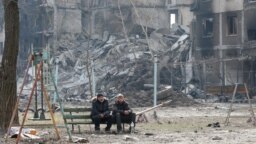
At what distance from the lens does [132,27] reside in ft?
217

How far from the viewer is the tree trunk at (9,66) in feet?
54.3

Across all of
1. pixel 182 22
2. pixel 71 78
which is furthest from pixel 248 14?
pixel 182 22

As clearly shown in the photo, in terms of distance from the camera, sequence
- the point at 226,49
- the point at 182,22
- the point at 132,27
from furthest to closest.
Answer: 1. the point at 182,22
2. the point at 132,27
3. the point at 226,49

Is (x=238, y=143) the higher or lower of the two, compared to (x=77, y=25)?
lower

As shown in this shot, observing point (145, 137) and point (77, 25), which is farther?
point (77, 25)

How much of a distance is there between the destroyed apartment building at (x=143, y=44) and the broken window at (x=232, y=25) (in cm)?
9

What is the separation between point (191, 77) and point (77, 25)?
21.3 m

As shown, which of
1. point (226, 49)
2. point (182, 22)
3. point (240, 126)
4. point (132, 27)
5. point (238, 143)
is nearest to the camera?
point (238, 143)

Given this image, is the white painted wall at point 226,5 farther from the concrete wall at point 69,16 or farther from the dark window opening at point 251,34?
the concrete wall at point 69,16

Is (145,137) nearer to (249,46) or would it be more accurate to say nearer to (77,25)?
(249,46)

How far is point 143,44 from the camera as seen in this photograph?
58.9 metres

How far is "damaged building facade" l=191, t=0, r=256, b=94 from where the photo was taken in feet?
159

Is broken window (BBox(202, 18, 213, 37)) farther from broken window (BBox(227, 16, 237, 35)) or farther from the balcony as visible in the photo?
the balcony

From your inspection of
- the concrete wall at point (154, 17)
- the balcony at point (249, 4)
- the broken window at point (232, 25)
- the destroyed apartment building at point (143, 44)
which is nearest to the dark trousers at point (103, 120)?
the destroyed apartment building at point (143, 44)
